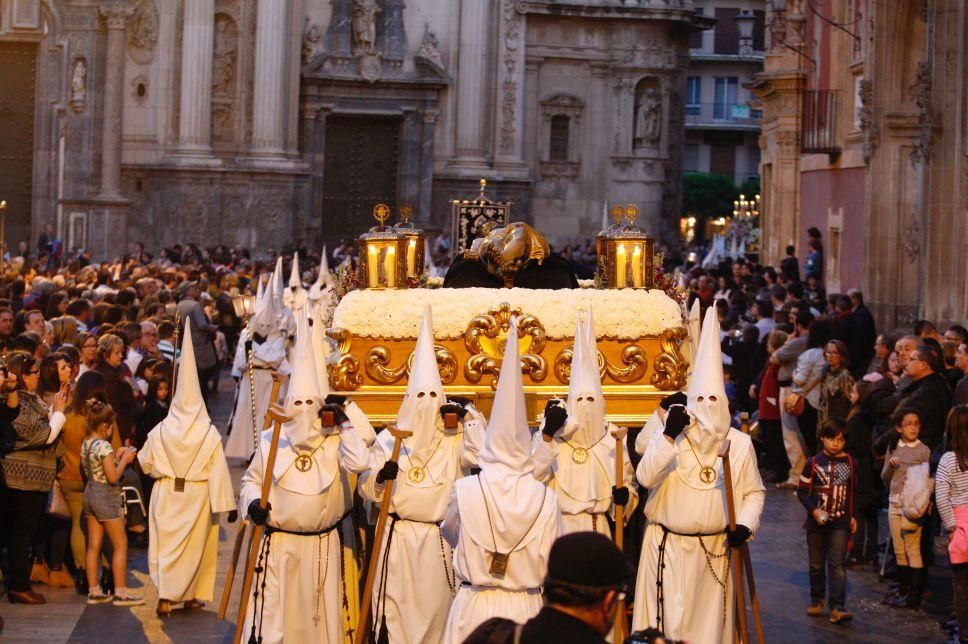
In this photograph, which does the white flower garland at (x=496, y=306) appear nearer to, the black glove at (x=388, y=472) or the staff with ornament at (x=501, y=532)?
the black glove at (x=388, y=472)

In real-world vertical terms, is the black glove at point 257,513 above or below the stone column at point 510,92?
below

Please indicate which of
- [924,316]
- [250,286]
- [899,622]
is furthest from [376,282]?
[250,286]

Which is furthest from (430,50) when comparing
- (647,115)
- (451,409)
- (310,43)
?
(451,409)

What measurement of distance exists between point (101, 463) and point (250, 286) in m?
14.1

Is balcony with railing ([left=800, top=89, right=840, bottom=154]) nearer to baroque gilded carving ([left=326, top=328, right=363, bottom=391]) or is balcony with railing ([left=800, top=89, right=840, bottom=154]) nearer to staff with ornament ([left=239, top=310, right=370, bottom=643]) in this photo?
baroque gilded carving ([left=326, top=328, right=363, bottom=391])

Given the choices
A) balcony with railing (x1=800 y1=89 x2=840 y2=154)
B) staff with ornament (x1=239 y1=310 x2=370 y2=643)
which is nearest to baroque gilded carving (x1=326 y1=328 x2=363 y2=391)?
staff with ornament (x1=239 y1=310 x2=370 y2=643)

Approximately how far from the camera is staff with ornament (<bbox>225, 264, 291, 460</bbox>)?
18.6 meters

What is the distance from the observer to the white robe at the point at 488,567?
8.89 meters

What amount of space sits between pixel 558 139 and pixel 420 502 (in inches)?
1304

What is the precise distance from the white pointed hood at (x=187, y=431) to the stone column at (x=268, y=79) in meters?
26.7

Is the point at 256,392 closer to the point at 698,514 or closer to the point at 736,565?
the point at 698,514

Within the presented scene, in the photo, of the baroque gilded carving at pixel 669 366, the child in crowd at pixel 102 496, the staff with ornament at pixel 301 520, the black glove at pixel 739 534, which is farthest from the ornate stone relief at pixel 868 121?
the staff with ornament at pixel 301 520

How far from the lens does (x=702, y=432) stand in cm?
1072

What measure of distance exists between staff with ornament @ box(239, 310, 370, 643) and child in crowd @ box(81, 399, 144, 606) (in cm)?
217
